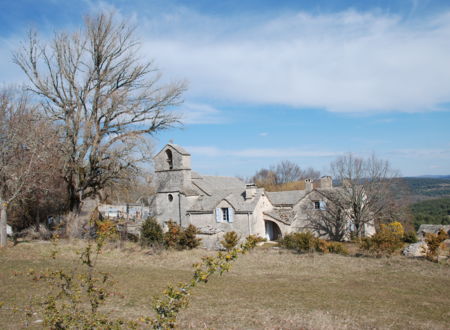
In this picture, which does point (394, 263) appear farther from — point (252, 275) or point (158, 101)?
point (158, 101)

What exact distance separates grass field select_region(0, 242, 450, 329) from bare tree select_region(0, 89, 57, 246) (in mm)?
3318

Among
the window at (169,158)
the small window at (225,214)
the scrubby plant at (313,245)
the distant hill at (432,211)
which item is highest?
the window at (169,158)

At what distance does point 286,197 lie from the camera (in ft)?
108

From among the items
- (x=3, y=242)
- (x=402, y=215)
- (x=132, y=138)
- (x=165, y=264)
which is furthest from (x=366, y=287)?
(x=402, y=215)

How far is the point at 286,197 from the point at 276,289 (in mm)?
20786

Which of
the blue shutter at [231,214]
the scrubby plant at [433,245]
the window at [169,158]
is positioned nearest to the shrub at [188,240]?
the blue shutter at [231,214]

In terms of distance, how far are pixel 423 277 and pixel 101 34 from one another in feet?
69.7

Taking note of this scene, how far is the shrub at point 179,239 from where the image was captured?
21156mm

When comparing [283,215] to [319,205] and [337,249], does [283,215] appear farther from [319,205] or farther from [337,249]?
[337,249]

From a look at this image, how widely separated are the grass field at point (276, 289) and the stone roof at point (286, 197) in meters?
12.0

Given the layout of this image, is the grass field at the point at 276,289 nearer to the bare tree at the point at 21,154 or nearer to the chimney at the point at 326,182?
the bare tree at the point at 21,154

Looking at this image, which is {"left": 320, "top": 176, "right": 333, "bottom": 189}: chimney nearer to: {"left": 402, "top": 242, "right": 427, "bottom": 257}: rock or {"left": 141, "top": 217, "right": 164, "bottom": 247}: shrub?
{"left": 402, "top": 242, "right": 427, "bottom": 257}: rock

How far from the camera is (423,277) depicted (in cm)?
1462


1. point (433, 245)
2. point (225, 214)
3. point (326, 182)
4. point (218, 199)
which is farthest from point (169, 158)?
point (433, 245)
